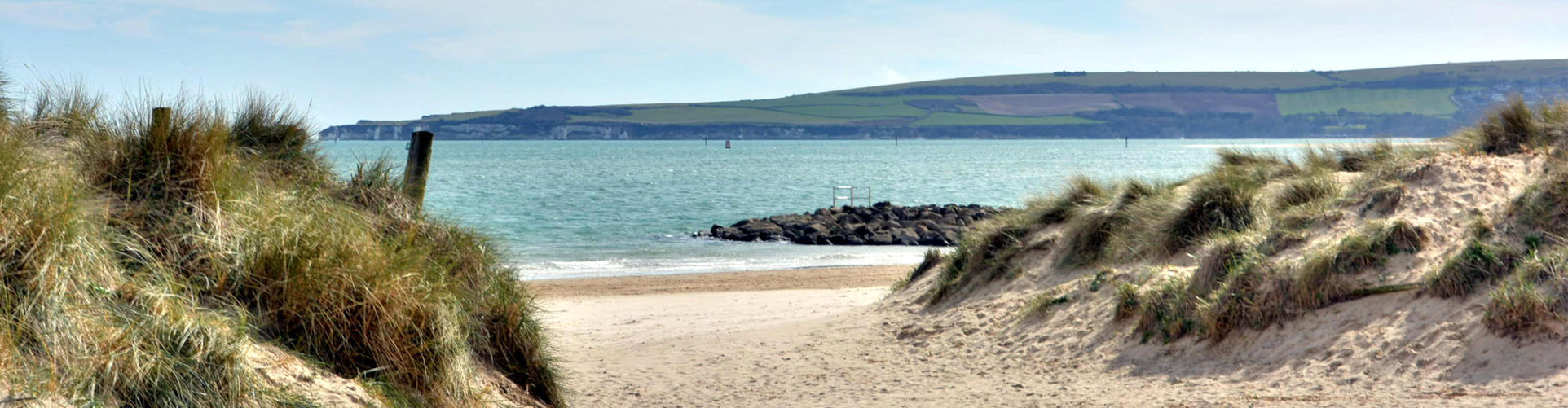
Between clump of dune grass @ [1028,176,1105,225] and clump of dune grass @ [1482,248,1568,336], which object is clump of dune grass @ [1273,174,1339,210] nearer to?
clump of dune grass @ [1028,176,1105,225]

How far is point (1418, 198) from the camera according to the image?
9727 millimetres

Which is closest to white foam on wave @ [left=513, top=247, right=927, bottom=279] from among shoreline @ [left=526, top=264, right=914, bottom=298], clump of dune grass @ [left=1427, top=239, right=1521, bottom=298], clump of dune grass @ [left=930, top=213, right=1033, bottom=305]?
shoreline @ [left=526, top=264, right=914, bottom=298]

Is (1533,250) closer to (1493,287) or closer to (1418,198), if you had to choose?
(1493,287)

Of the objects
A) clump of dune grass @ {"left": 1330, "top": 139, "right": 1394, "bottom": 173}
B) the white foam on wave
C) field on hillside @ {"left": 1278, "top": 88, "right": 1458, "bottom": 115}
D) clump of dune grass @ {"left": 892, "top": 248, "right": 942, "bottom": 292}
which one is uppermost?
field on hillside @ {"left": 1278, "top": 88, "right": 1458, "bottom": 115}

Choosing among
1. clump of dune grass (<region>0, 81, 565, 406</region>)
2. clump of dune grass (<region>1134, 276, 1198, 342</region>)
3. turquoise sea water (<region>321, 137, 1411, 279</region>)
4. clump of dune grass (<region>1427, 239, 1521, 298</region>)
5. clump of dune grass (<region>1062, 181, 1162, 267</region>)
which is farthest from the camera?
turquoise sea water (<region>321, 137, 1411, 279</region>)

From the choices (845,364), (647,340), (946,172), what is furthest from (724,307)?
(946,172)

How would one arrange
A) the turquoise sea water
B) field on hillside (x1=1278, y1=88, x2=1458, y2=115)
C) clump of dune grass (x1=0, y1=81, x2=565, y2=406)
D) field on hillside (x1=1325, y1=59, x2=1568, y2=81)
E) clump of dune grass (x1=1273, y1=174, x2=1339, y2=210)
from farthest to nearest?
field on hillside (x1=1278, y1=88, x2=1458, y2=115)
field on hillside (x1=1325, y1=59, x2=1568, y2=81)
the turquoise sea water
clump of dune grass (x1=1273, y1=174, x2=1339, y2=210)
clump of dune grass (x1=0, y1=81, x2=565, y2=406)

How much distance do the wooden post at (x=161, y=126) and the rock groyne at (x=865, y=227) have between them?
85.0 ft

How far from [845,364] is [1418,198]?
16.0ft

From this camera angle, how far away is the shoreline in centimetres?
1964

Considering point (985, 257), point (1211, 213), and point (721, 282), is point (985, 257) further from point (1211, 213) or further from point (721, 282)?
point (721, 282)

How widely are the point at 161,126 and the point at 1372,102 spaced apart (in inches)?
7454

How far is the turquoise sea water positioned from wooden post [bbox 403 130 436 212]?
14 cm

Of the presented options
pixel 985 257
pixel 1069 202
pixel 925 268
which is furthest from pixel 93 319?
pixel 925 268
